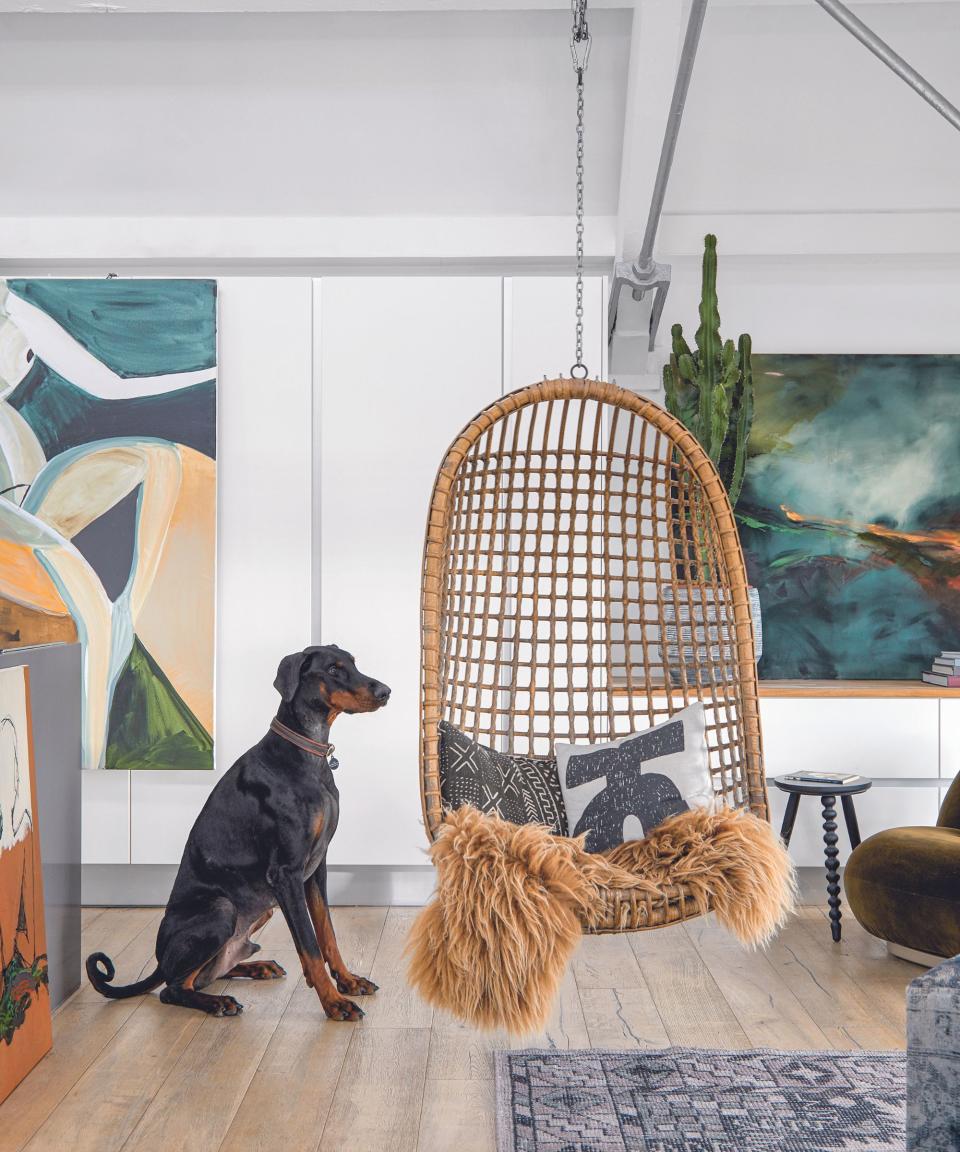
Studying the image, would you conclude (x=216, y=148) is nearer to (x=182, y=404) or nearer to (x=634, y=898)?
(x=182, y=404)

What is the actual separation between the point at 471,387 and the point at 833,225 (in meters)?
1.54

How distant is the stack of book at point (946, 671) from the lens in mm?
3543

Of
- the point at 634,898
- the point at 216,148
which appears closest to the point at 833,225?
the point at 216,148

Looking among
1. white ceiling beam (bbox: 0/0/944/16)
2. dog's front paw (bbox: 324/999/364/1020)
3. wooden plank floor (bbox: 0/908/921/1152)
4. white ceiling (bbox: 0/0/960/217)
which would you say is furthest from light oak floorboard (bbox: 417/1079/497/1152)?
white ceiling beam (bbox: 0/0/944/16)

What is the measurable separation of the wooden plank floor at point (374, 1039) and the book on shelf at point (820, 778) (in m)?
0.47

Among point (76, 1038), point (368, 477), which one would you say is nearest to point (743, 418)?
point (368, 477)

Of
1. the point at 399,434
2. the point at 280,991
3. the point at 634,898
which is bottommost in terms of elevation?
the point at 280,991

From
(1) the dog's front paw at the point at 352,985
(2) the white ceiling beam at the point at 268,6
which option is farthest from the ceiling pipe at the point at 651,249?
(1) the dog's front paw at the point at 352,985

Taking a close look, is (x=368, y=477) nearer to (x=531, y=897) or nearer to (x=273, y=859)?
(x=273, y=859)

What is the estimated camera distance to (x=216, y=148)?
3.49m

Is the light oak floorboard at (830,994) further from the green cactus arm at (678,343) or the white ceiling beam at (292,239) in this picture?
the white ceiling beam at (292,239)

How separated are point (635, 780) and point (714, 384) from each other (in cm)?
164

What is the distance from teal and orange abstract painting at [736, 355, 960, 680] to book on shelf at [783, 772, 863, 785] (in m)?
0.76

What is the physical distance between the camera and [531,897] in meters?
1.88
